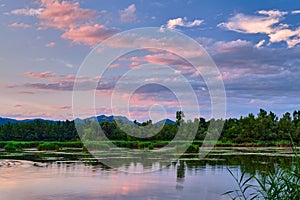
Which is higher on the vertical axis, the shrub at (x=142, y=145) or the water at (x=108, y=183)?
the shrub at (x=142, y=145)

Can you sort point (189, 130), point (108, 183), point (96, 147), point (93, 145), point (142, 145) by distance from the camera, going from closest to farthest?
point (108, 183), point (96, 147), point (93, 145), point (142, 145), point (189, 130)

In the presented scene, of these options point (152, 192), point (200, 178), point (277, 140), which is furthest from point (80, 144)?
point (152, 192)

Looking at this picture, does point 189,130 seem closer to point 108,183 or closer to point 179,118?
point 179,118

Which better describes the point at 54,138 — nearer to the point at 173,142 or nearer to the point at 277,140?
the point at 173,142

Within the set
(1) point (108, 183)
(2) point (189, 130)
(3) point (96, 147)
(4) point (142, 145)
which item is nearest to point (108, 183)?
(1) point (108, 183)

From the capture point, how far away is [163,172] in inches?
500

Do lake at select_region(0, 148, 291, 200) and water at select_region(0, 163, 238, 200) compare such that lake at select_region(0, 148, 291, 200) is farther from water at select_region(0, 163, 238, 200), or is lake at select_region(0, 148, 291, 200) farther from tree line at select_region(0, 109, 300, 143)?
tree line at select_region(0, 109, 300, 143)

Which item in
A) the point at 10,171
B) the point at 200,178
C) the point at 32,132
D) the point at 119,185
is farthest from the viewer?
the point at 32,132

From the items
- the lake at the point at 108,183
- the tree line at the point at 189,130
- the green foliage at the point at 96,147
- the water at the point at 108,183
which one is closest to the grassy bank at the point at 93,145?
the green foliage at the point at 96,147

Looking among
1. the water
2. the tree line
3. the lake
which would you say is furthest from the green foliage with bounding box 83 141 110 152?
the water

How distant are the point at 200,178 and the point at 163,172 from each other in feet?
5.84

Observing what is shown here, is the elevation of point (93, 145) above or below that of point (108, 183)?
above

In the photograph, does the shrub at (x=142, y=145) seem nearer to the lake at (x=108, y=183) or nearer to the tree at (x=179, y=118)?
the tree at (x=179, y=118)

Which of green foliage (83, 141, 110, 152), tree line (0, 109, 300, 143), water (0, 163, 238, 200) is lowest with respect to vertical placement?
water (0, 163, 238, 200)
